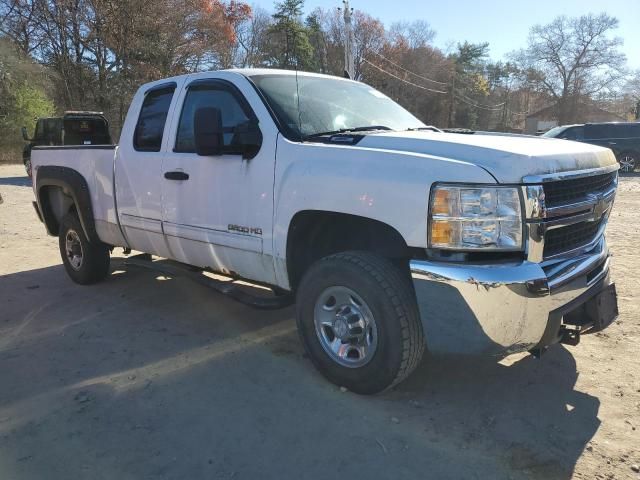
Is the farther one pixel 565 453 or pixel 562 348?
pixel 562 348

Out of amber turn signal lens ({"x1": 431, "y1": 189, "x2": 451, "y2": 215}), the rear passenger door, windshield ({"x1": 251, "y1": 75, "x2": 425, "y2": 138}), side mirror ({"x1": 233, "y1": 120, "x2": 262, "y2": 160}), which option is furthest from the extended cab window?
amber turn signal lens ({"x1": 431, "y1": 189, "x2": 451, "y2": 215})

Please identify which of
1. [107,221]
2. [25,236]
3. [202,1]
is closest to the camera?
[107,221]

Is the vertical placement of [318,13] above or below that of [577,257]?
above

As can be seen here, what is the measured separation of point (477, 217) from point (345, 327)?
108cm

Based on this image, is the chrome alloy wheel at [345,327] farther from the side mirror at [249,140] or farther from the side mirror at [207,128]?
the side mirror at [207,128]

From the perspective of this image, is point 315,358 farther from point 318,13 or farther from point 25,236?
point 318,13

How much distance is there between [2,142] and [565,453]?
3397 cm

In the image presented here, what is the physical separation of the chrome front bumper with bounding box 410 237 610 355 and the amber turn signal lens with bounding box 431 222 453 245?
12cm

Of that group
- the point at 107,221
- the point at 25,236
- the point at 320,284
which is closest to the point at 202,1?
the point at 25,236

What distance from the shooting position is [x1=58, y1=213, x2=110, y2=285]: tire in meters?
5.75

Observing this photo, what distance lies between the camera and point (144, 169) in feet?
15.5

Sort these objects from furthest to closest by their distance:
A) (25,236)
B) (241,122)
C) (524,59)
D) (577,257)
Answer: (524,59)
(25,236)
(241,122)
(577,257)

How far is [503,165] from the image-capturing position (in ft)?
9.07

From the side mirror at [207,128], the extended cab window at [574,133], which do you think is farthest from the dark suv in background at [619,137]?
the side mirror at [207,128]
